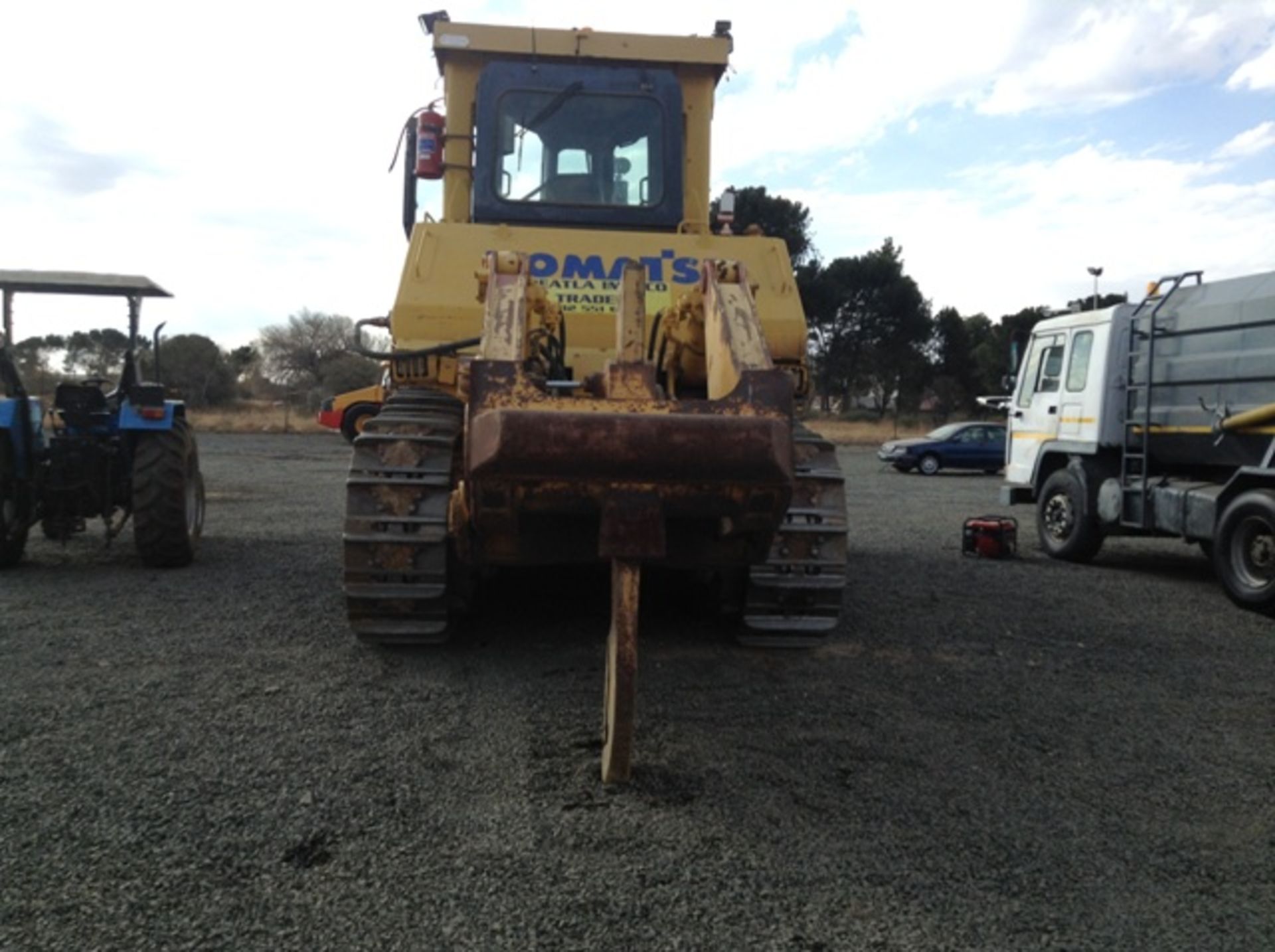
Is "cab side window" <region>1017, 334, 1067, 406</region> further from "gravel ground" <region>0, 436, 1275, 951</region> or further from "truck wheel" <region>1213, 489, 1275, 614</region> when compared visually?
"gravel ground" <region>0, 436, 1275, 951</region>

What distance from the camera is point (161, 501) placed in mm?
7867

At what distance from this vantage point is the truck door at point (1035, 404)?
1080 cm

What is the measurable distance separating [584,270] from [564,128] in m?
1.28

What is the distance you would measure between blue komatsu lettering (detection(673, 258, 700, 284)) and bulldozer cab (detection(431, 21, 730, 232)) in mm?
700

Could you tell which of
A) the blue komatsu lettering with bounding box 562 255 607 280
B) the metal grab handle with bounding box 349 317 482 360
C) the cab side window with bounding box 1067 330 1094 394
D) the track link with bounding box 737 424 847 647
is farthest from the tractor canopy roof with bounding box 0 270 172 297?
the cab side window with bounding box 1067 330 1094 394

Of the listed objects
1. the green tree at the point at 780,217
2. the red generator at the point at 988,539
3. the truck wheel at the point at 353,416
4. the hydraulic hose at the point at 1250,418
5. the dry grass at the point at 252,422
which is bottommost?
the red generator at the point at 988,539

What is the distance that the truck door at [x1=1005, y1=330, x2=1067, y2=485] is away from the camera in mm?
10797

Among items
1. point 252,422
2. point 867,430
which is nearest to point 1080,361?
point 867,430

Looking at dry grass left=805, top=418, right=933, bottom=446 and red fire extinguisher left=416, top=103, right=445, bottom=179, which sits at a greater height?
red fire extinguisher left=416, top=103, right=445, bottom=179

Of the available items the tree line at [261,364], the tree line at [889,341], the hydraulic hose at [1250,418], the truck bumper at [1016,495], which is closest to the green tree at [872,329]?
the tree line at [889,341]

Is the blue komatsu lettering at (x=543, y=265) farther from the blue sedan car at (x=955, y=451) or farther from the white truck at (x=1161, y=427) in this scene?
the blue sedan car at (x=955, y=451)

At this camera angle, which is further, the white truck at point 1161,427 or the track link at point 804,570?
the white truck at point 1161,427

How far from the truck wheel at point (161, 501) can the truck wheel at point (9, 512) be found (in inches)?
32.0

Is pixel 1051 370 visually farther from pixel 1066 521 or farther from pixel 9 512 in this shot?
pixel 9 512
